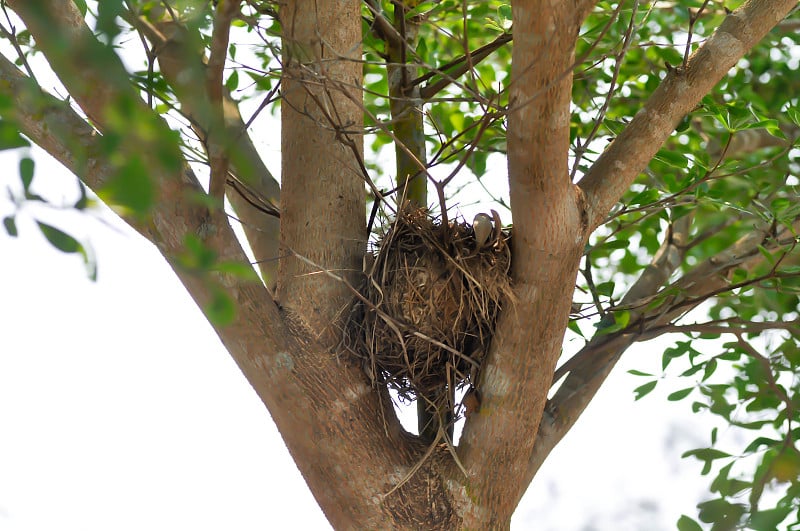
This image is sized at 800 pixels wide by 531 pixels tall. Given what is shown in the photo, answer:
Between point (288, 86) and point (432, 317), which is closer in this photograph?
point (432, 317)

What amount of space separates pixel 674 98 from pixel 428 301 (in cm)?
53

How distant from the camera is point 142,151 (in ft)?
1.79

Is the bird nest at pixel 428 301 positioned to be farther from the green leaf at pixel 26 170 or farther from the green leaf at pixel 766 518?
the green leaf at pixel 26 170

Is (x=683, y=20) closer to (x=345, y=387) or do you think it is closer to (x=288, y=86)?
(x=288, y=86)

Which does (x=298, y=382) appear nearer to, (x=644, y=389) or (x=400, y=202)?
(x=400, y=202)

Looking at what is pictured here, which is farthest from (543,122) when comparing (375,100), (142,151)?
(375,100)

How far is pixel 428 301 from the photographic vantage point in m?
1.37

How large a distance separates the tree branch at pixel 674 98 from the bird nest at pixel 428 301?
0.20 m

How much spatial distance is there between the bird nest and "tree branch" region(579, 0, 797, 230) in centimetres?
20

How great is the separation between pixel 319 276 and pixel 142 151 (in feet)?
2.95

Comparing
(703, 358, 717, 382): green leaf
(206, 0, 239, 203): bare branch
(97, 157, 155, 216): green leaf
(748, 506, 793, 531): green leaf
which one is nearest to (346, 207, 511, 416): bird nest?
(206, 0, 239, 203): bare branch

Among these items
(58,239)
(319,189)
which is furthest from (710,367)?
(58,239)

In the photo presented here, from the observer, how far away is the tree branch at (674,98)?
1368 mm

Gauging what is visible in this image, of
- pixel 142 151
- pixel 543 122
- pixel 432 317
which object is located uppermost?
pixel 543 122
